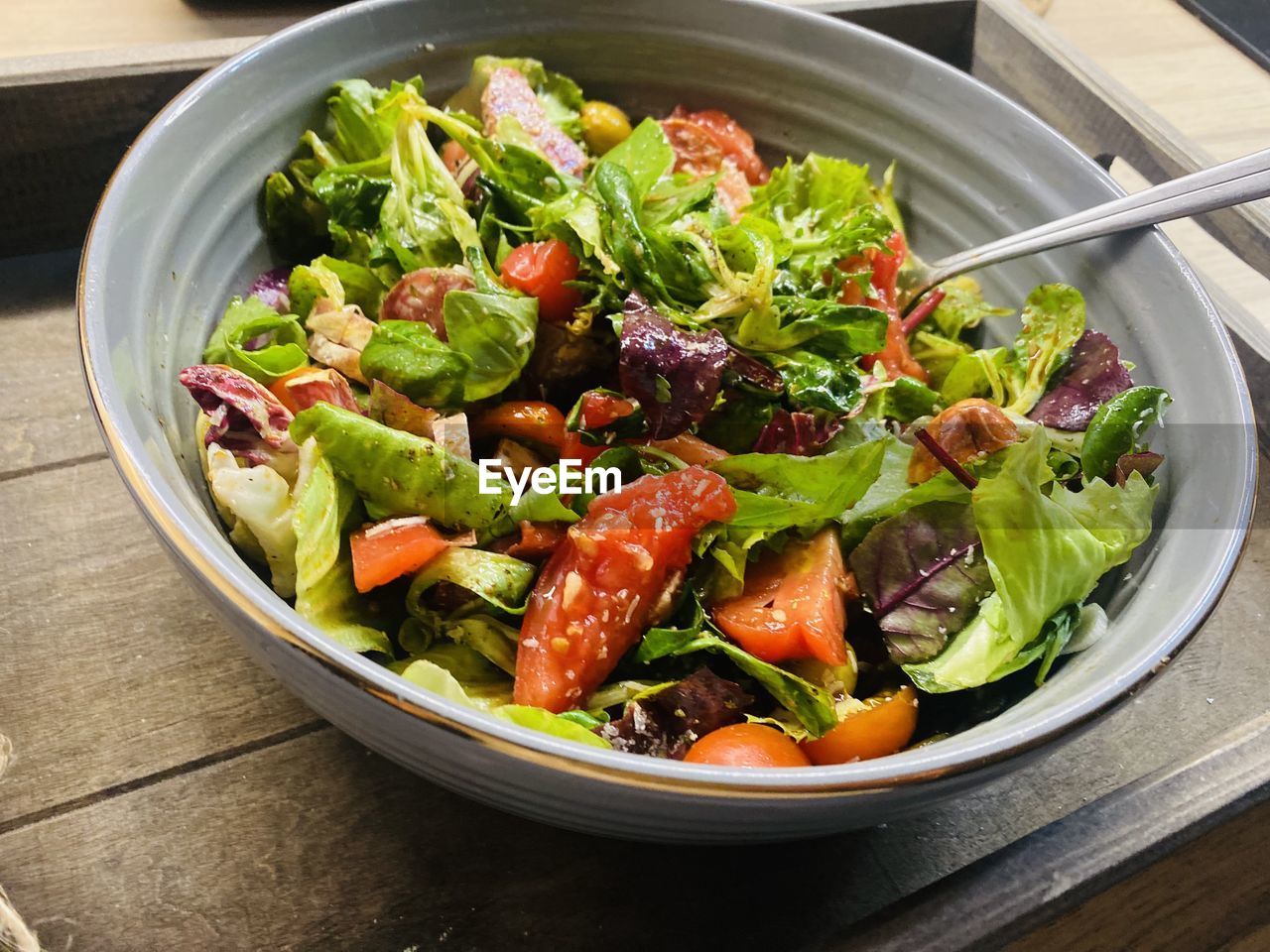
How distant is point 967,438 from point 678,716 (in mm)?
433

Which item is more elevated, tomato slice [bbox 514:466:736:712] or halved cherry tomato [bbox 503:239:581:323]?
halved cherry tomato [bbox 503:239:581:323]

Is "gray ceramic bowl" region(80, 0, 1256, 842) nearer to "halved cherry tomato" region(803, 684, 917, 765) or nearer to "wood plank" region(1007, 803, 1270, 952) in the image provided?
"halved cherry tomato" region(803, 684, 917, 765)

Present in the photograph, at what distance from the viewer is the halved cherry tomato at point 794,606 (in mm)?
902

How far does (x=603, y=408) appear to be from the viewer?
1003 millimetres

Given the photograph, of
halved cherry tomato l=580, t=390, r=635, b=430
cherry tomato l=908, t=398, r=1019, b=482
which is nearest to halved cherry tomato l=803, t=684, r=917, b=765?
cherry tomato l=908, t=398, r=1019, b=482

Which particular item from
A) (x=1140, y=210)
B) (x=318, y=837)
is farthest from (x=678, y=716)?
(x=1140, y=210)

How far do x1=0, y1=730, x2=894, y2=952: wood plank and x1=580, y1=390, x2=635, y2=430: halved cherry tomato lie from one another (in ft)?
1.28

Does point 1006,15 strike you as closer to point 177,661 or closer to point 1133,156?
point 1133,156

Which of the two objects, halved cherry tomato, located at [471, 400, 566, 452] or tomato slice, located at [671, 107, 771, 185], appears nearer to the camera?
halved cherry tomato, located at [471, 400, 566, 452]

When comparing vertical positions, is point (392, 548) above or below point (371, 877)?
above

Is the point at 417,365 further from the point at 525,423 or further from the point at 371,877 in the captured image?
the point at 371,877

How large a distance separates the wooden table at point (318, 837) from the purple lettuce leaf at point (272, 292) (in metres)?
0.30

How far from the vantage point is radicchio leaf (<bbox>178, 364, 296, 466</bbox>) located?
0.92m

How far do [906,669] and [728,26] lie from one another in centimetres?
94
